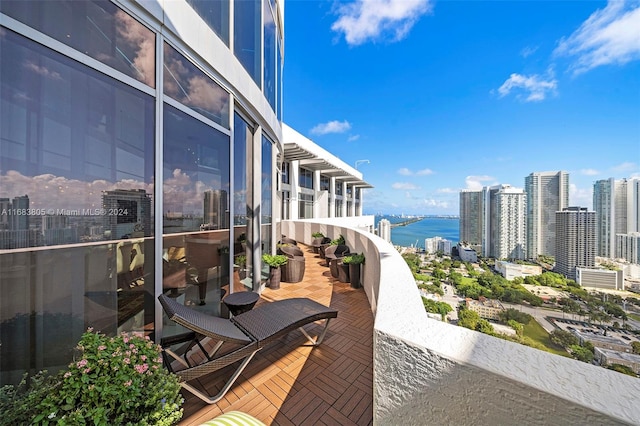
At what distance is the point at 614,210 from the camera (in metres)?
14.0

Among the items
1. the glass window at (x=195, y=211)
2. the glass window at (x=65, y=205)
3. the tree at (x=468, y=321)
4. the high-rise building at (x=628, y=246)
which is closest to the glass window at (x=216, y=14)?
the glass window at (x=195, y=211)

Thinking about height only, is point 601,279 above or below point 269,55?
below

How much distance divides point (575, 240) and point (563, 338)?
13826 millimetres

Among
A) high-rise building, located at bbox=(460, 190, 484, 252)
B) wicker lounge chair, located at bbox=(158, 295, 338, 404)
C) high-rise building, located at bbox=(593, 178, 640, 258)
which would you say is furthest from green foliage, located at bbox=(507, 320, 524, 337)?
high-rise building, located at bbox=(460, 190, 484, 252)

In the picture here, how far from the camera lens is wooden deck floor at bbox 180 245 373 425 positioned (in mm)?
2055

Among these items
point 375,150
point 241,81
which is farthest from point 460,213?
point 241,81

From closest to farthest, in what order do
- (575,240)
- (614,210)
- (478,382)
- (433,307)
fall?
(478,382), (433,307), (575,240), (614,210)

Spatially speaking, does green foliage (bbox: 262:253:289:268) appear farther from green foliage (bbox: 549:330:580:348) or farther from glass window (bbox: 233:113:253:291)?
green foliage (bbox: 549:330:580:348)

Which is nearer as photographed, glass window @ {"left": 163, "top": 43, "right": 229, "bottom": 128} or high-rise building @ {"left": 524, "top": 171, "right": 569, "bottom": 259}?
glass window @ {"left": 163, "top": 43, "right": 229, "bottom": 128}

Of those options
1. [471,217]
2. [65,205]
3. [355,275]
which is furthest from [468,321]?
[471,217]

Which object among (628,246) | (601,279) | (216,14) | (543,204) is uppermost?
(216,14)

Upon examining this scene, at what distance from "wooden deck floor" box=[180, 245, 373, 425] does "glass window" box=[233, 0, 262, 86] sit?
15.2 feet

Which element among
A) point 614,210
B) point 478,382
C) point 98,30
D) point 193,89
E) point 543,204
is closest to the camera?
point 478,382

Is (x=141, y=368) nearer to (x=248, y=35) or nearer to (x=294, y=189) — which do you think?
(x=248, y=35)
